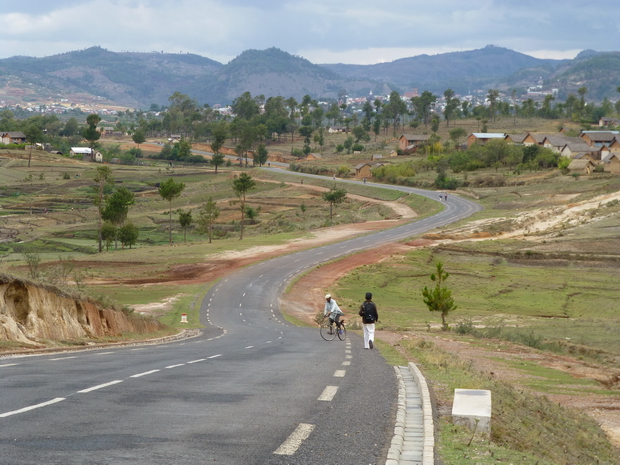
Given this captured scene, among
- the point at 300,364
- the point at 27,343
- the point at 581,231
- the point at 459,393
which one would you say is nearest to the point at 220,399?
the point at 459,393

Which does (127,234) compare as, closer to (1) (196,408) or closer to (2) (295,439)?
(1) (196,408)

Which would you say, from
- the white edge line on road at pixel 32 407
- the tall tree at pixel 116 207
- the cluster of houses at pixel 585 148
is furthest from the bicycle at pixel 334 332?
the cluster of houses at pixel 585 148

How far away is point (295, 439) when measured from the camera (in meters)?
9.59

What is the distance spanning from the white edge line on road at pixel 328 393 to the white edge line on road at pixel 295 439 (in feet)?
8.08

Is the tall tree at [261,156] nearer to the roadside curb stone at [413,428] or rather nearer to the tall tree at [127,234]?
the tall tree at [127,234]

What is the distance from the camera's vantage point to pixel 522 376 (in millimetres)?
23906

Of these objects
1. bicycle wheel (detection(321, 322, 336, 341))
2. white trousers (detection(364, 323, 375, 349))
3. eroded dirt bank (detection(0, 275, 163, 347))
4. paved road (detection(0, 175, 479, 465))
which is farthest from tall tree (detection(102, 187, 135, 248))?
paved road (detection(0, 175, 479, 465))

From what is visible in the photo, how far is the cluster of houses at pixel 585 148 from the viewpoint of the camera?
426 ft

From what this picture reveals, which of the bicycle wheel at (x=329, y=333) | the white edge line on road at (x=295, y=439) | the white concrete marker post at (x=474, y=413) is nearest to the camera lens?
the white edge line on road at (x=295, y=439)

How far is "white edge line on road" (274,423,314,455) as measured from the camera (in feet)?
29.4

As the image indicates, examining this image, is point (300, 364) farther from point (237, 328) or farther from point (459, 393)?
point (237, 328)

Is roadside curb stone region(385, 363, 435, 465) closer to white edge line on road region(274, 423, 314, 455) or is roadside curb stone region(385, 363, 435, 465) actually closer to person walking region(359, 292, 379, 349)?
white edge line on road region(274, 423, 314, 455)

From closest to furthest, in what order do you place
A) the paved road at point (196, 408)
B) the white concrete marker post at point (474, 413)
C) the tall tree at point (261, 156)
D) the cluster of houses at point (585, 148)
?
the paved road at point (196, 408), the white concrete marker post at point (474, 413), the cluster of houses at point (585, 148), the tall tree at point (261, 156)

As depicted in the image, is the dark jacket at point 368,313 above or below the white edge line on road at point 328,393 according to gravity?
below
